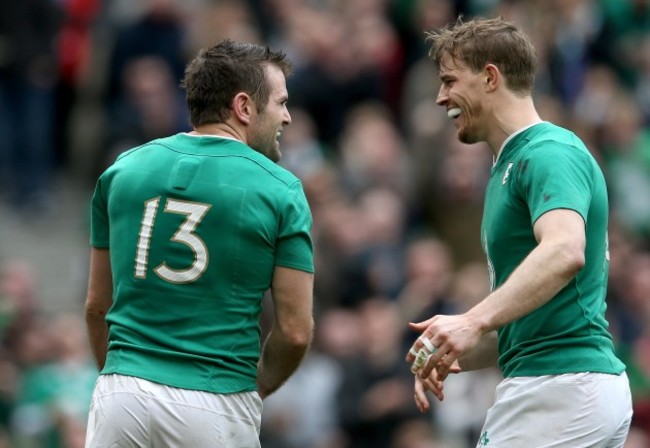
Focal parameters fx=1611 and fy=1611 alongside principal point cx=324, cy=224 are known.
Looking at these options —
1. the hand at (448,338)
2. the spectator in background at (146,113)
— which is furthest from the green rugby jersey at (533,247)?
the spectator in background at (146,113)

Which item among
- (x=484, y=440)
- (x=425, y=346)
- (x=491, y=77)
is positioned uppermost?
(x=491, y=77)

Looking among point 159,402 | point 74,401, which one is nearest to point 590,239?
point 159,402

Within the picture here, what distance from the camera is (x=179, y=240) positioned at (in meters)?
6.36

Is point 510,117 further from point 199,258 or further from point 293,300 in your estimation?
point 199,258

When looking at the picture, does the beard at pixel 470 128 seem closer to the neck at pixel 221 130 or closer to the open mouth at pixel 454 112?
the open mouth at pixel 454 112

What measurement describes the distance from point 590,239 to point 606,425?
2.41 ft

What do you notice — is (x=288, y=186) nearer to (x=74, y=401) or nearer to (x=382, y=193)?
(x=74, y=401)

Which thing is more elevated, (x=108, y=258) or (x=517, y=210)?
(x=517, y=210)

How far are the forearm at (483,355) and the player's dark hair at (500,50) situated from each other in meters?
1.08

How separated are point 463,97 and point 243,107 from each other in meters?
0.91

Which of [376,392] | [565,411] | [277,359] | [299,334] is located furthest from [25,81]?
[565,411]

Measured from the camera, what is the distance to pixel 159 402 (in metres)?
6.28

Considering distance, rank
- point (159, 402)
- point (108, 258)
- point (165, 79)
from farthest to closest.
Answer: point (165, 79) < point (108, 258) < point (159, 402)

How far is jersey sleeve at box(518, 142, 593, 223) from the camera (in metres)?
6.06
